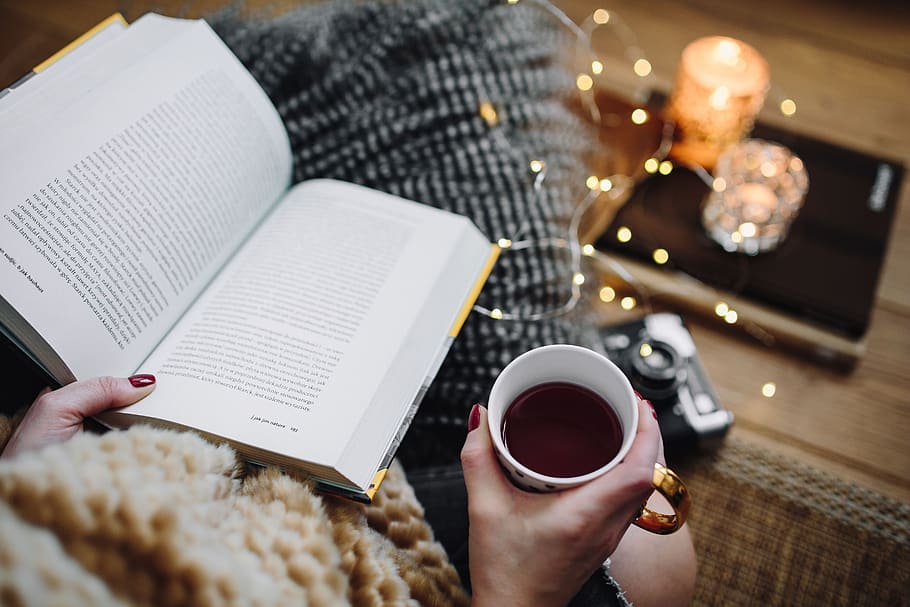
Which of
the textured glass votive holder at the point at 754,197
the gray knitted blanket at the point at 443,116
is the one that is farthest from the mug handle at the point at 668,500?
the textured glass votive holder at the point at 754,197

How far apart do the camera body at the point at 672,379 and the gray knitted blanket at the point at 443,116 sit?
87 millimetres

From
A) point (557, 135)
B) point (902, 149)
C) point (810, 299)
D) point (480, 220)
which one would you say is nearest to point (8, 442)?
point (480, 220)

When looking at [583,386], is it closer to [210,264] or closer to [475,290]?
[475,290]

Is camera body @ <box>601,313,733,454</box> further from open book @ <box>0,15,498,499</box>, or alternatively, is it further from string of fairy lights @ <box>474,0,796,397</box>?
open book @ <box>0,15,498,499</box>

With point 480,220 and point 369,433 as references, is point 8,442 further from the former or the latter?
point 480,220

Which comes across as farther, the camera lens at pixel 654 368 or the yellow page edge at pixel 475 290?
the camera lens at pixel 654 368

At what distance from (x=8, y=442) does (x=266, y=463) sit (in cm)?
22

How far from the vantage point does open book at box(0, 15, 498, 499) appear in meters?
0.58

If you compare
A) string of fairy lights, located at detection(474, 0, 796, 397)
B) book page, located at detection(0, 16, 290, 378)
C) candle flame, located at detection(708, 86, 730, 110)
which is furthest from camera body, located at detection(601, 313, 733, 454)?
book page, located at detection(0, 16, 290, 378)

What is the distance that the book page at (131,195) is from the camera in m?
0.58

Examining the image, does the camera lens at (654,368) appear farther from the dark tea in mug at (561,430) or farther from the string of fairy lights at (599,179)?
the dark tea in mug at (561,430)

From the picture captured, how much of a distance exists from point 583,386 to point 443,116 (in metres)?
0.45

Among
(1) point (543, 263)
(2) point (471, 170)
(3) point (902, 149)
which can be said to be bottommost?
(3) point (902, 149)

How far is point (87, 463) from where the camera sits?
43 centimetres
